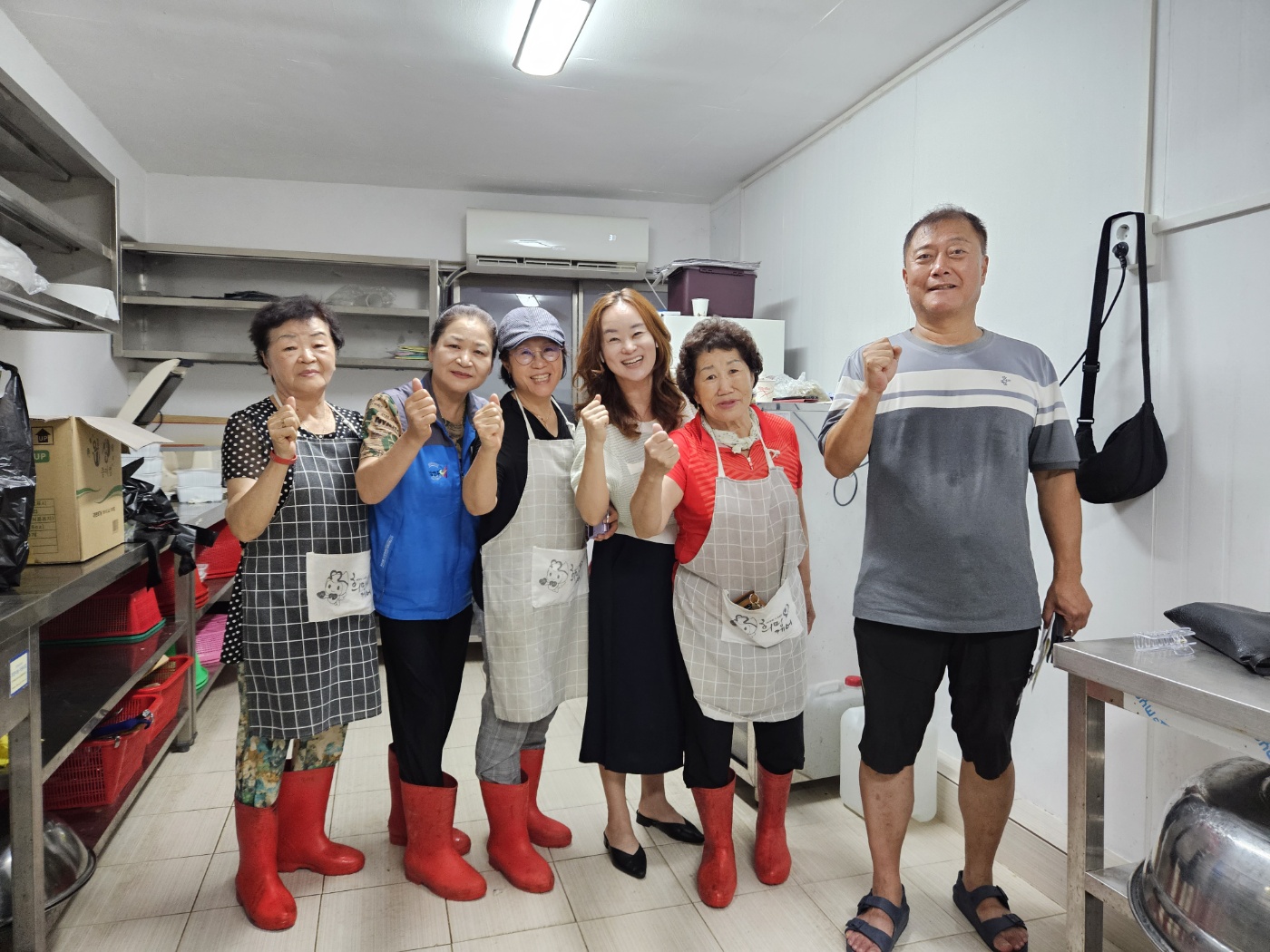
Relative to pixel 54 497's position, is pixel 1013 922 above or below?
below

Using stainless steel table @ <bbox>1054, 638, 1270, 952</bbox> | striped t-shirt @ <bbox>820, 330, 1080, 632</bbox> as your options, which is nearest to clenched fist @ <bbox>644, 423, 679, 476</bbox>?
striped t-shirt @ <bbox>820, 330, 1080, 632</bbox>

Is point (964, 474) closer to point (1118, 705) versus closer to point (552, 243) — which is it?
point (1118, 705)

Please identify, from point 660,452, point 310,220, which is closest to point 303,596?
point 660,452

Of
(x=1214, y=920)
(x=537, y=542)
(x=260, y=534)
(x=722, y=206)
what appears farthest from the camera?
(x=722, y=206)

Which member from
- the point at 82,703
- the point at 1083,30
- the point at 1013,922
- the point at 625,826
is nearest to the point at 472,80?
the point at 1083,30

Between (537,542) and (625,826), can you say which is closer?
(537,542)

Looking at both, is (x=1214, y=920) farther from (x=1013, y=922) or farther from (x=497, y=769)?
(x=497, y=769)

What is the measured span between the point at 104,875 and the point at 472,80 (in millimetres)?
2803

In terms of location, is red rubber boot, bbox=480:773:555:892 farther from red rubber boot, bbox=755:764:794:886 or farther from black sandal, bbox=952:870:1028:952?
black sandal, bbox=952:870:1028:952

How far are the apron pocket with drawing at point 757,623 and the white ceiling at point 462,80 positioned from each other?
1.82 meters

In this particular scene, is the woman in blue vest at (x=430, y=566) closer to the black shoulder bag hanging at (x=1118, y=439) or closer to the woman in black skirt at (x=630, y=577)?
the woman in black skirt at (x=630, y=577)

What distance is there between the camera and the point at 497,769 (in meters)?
1.96

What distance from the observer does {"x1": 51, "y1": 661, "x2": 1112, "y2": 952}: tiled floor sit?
1.78m

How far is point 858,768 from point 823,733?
20 cm
